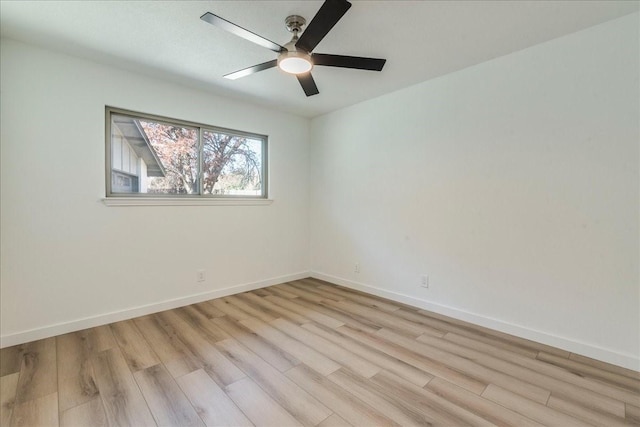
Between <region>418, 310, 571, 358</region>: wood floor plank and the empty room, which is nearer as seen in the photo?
the empty room

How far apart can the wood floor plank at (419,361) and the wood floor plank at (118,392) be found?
1.53 m

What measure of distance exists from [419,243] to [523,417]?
5.76 feet

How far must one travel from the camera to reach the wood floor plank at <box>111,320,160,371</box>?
6.84 ft

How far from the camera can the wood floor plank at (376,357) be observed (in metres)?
1.93

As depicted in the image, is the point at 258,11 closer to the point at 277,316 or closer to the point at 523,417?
the point at 277,316

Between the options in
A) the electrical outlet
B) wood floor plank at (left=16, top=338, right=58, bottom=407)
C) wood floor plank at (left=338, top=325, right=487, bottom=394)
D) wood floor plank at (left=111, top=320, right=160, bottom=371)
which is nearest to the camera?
wood floor plank at (left=16, top=338, right=58, bottom=407)

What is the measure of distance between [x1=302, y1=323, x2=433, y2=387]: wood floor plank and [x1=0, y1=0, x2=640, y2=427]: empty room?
0.06 feet

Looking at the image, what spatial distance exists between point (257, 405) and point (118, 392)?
33.8 inches

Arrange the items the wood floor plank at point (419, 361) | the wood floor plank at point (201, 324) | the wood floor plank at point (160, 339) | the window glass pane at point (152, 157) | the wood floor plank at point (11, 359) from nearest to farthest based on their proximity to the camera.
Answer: the wood floor plank at point (419, 361) < the wood floor plank at point (11, 359) < the wood floor plank at point (160, 339) < the wood floor plank at point (201, 324) < the window glass pane at point (152, 157)

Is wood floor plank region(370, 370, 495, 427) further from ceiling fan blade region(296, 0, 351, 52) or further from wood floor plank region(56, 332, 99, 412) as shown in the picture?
ceiling fan blade region(296, 0, 351, 52)


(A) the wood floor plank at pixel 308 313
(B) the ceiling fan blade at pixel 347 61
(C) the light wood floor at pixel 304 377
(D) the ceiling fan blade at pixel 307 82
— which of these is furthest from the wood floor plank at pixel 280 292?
(B) the ceiling fan blade at pixel 347 61

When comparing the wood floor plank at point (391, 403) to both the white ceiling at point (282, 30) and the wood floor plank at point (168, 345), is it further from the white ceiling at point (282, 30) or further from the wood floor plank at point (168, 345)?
the white ceiling at point (282, 30)

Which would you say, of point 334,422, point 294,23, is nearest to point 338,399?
point 334,422

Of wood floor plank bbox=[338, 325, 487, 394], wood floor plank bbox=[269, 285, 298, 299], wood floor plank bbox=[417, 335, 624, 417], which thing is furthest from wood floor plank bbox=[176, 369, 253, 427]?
wood floor plank bbox=[269, 285, 298, 299]
